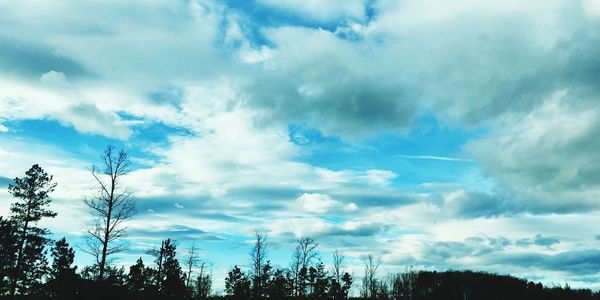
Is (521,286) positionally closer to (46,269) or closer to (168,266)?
(168,266)

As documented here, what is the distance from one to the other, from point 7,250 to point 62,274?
200 inches

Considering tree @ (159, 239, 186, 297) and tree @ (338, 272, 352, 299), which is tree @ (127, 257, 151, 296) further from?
tree @ (338, 272, 352, 299)

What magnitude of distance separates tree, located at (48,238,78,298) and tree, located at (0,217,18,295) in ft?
11.9

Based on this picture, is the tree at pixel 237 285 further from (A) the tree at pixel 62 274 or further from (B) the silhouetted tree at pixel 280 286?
(A) the tree at pixel 62 274

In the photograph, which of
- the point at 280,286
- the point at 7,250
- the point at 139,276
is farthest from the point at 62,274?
the point at 280,286

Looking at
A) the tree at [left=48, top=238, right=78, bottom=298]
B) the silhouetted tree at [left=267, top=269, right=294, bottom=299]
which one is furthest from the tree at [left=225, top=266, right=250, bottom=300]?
the tree at [left=48, top=238, right=78, bottom=298]

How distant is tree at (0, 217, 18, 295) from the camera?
3825cm

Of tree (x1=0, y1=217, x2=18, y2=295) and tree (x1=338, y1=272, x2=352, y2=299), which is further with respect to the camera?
tree (x1=338, y1=272, x2=352, y2=299)

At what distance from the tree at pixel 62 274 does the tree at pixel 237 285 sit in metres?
28.2

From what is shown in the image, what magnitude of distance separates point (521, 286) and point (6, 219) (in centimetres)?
8637

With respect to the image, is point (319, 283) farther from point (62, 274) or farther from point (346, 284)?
point (62, 274)

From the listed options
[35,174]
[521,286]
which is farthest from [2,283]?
[521,286]

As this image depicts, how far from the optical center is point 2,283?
1533 inches

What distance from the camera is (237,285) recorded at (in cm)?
7194
